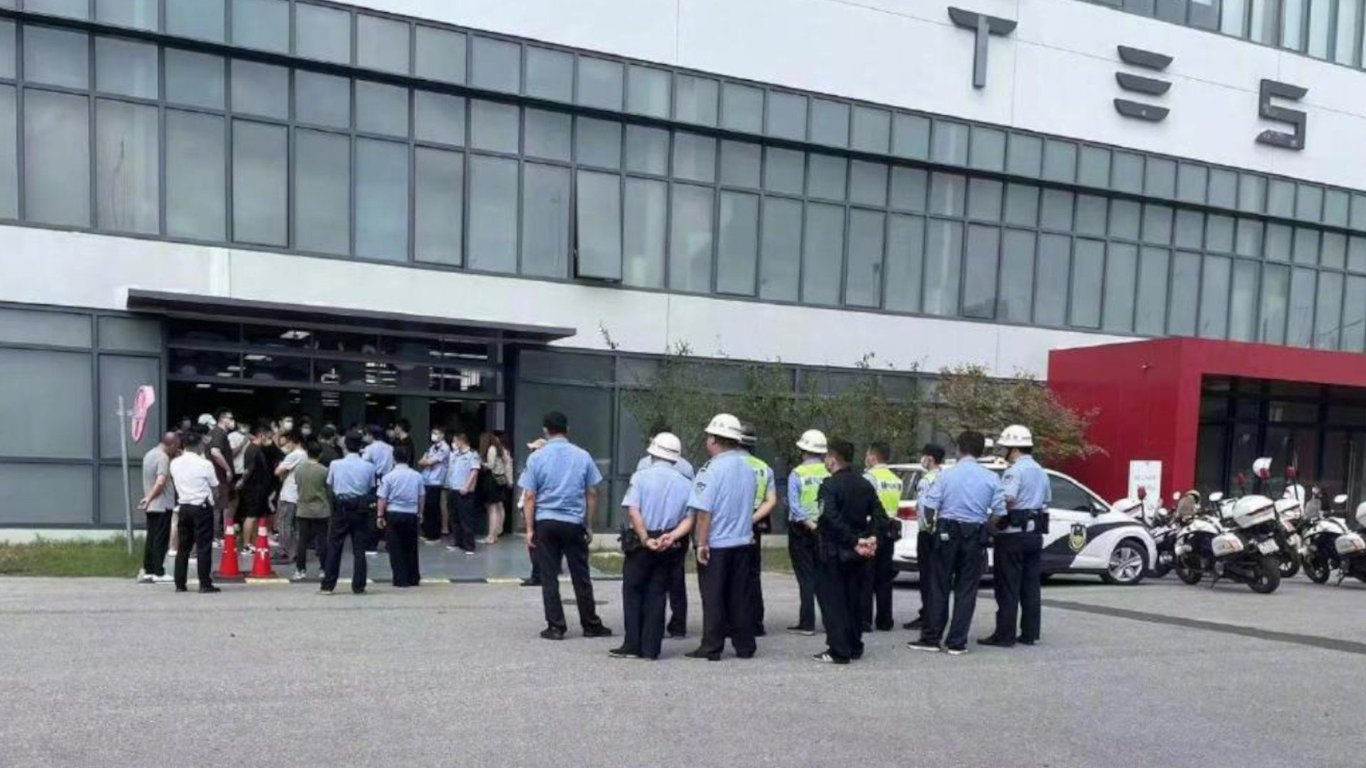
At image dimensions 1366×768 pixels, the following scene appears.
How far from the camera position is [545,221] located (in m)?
18.5

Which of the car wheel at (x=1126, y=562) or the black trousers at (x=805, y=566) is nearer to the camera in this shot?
the black trousers at (x=805, y=566)

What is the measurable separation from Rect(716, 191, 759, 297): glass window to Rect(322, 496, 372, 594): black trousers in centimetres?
988

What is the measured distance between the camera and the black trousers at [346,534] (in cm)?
1108

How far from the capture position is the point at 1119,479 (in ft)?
65.1

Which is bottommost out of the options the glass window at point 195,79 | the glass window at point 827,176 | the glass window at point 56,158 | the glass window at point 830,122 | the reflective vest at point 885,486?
the reflective vest at point 885,486

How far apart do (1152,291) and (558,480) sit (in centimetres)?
1921

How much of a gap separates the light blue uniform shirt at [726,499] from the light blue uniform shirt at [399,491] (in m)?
4.67

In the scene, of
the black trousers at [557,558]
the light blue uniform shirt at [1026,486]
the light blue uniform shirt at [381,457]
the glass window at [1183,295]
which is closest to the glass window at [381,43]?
the light blue uniform shirt at [381,457]

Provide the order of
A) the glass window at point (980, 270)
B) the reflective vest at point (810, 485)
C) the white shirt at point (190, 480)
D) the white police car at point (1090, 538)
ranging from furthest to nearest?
the glass window at point (980, 270)
the white police car at point (1090, 538)
the white shirt at point (190, 480)
the reflective vest at point (810, 485)

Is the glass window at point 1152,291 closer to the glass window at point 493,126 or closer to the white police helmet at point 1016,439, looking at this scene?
the glass window at point 493,126

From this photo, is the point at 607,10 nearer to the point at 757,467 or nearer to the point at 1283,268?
the point at 757,467

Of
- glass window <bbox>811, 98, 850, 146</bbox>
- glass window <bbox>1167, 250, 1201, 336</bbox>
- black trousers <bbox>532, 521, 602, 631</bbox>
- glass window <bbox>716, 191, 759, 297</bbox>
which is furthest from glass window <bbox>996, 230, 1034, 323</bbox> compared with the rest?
black trousers <bbox>532, 521, 602, 631</bbox>

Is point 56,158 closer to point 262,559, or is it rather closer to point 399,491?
point 262,559

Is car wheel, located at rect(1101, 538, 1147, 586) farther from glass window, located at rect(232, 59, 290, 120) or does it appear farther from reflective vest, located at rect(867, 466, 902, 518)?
glass window, located at rect(232, 59, 290, 120)
